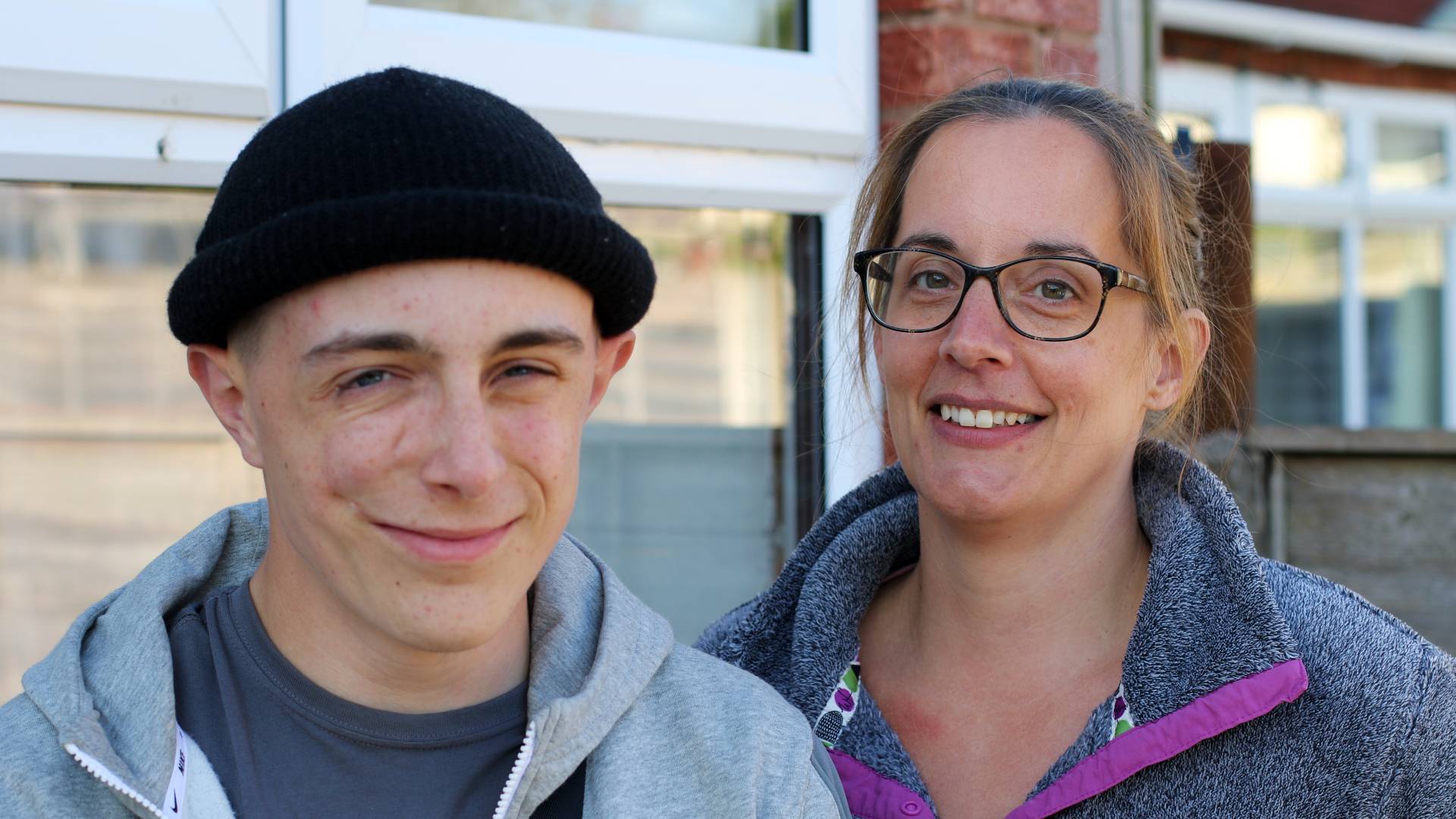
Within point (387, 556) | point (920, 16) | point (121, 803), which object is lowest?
point (121, 803)

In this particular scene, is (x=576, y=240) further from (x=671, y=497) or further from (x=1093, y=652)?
(x=671, y=497)

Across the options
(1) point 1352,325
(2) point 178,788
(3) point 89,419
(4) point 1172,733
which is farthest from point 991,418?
(1) point 1352,325

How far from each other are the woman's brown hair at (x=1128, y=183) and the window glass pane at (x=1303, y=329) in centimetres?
398

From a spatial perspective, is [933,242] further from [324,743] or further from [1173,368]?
[324,743]

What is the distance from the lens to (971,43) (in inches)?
106

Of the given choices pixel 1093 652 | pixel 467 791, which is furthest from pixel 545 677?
pixel 1093 652

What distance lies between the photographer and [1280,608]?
183cm

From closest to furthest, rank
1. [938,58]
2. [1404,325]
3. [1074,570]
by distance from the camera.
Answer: [1074,570] → [938,58] → [1404,325]

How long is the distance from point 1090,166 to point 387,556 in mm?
1090

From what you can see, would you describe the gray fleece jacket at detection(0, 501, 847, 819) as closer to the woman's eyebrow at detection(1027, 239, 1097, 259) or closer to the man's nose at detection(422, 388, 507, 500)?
the man's nose at detection(422, 388, 507, 500)

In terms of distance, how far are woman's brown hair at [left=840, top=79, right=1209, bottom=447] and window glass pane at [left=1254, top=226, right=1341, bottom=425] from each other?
13.1ft

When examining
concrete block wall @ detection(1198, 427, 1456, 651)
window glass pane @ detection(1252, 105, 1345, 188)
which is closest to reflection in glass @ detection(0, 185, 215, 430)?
concrete block wall @ detection(1198, 427, 1456, 651)

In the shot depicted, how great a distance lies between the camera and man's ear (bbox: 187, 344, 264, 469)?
→ 4.85ft

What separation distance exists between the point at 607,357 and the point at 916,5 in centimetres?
140
